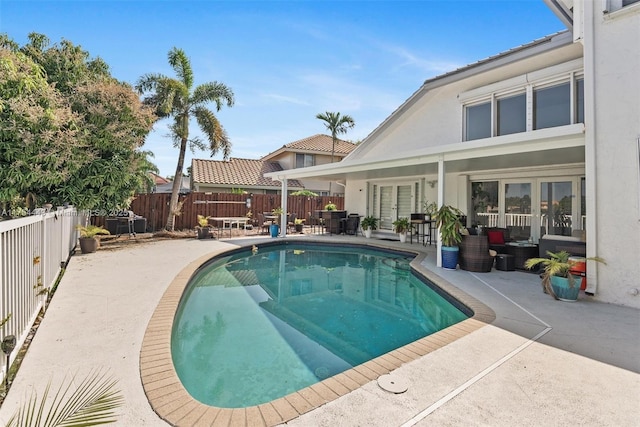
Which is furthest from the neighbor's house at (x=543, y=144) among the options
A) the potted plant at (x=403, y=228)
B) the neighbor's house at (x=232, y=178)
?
the neighbor's house at (x=232, y=178)

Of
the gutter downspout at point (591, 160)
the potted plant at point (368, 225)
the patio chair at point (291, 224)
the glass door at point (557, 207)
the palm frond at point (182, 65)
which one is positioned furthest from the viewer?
the patio chair at point (291, 224)

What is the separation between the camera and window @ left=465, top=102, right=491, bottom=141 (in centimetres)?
985

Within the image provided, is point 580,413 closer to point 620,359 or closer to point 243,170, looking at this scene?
point 620,359

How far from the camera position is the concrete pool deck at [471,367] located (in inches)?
96.7

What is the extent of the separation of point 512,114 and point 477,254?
4.59 metres

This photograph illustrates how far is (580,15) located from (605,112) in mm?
2259

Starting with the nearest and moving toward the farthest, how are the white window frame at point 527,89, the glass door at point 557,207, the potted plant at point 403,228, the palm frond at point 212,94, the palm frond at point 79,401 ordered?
the palm frond at point 79,401, the white window frame at point 527,89, the glass door at point 557,207, the potted plant at point 403,228, the palm frond at point 212,94

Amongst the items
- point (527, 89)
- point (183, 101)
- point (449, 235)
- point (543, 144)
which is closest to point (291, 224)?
point (183, 101)

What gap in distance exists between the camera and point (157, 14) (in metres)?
9.10

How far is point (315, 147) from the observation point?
1014 inches

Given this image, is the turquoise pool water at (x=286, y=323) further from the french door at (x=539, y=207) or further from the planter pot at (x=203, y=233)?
the planter pot at (x=203, y=233)

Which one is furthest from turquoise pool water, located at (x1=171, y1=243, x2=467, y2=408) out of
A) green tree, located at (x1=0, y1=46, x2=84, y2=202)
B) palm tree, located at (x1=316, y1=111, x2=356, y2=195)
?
palm tree, located at (x1=316, y1=111, x2=356, y2=195)

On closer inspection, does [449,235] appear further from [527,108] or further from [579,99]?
[579,99]

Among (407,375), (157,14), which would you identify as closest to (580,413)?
(407,375)
